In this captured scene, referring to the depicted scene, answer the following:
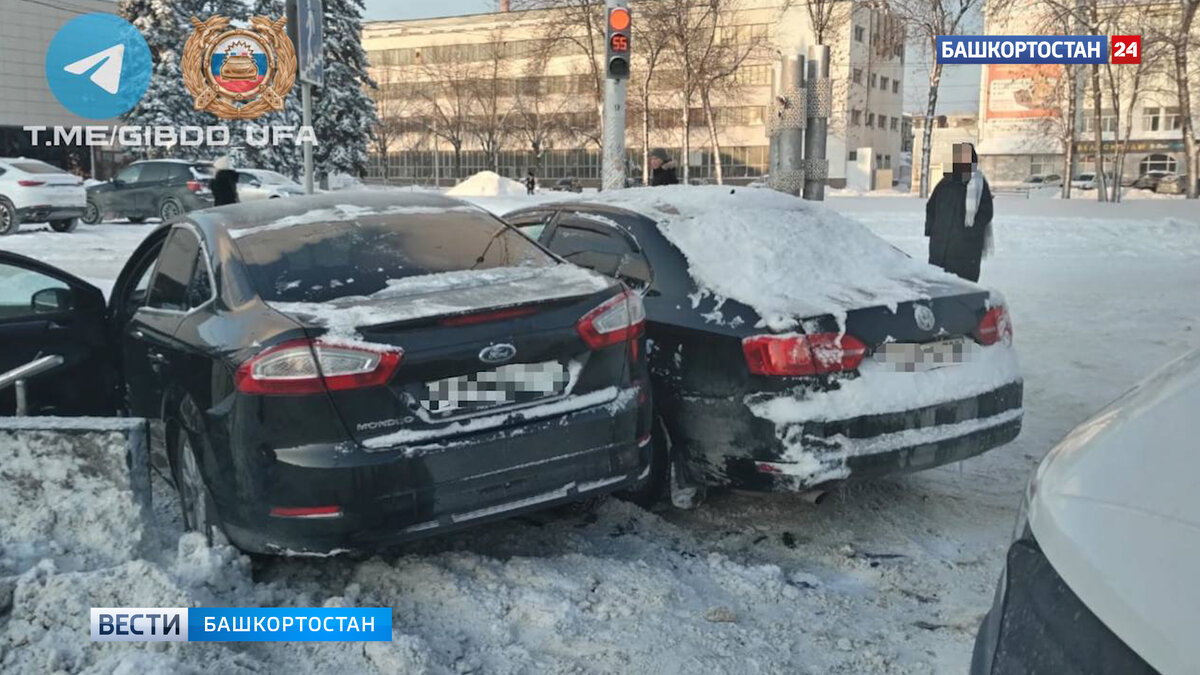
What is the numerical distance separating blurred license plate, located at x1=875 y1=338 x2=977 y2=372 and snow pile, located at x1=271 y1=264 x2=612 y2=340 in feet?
4.28

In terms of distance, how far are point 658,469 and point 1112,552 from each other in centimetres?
321

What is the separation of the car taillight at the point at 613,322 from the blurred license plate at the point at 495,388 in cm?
19

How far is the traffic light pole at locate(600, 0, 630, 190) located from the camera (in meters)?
11.0

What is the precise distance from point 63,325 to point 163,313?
3.36ft

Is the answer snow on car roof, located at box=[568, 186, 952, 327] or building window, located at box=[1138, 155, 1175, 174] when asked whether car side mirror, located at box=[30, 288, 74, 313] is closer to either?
snow on car roof, located at box=[568, 186, 952, 327]

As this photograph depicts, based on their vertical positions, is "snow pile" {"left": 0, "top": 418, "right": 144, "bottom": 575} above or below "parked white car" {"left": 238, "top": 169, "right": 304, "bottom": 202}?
below

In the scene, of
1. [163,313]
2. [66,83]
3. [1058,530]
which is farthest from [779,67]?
[66,83]

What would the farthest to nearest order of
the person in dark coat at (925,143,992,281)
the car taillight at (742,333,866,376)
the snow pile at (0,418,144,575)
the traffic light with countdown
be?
the traffic light with countdown, the person in dark coat at (925,143,992,281), the car taillight at (742,333,866,376), the snow pile at (0,418,144,575)

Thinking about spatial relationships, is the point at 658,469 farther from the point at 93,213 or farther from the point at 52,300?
the point at 93,213

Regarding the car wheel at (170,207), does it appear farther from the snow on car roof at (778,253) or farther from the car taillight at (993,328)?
the car taillight at (993,328)

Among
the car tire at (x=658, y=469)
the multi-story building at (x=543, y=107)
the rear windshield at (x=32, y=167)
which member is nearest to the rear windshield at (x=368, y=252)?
the car tire at (x=658, y=469)

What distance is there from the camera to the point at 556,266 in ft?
14.4

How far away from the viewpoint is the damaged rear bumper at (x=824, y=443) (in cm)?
420

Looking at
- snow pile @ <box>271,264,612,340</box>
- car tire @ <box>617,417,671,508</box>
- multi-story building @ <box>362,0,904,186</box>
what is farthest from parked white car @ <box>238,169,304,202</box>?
multi-story building @ <box>362,0,904,186</box>
